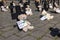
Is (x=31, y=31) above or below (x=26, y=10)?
below

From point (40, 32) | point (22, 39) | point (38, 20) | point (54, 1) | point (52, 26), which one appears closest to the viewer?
point (22, 39)

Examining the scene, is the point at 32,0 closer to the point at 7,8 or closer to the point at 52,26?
the point at 7,8

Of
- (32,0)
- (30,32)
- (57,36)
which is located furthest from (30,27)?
(32,0)

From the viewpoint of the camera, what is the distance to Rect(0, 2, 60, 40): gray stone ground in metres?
5.50

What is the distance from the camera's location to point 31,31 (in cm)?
593

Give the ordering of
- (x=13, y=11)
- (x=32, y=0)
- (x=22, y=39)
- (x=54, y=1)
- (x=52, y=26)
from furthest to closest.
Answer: (x=32, y=0)
(x=54, y=1)
(x=13, y=11)
(x=52, y=26)
(x=22, y=39)

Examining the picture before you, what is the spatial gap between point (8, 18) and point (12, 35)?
1.91 meters

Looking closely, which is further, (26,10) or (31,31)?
(26,10)

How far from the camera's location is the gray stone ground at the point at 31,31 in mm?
5496

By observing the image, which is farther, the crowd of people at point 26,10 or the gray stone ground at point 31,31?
the crowd of people at point 26,10

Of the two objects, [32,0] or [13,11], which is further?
[32,0]

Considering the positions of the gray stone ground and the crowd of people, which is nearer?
the gray stone ground

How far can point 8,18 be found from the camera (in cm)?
748

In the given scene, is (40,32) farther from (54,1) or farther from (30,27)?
(54,1)
